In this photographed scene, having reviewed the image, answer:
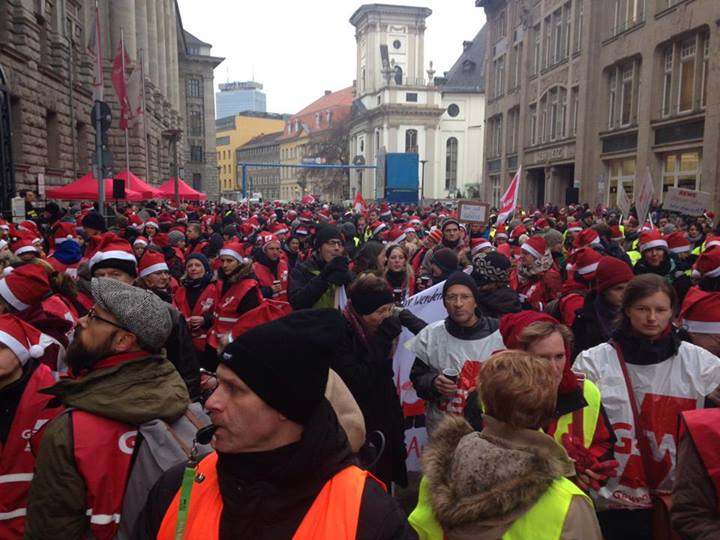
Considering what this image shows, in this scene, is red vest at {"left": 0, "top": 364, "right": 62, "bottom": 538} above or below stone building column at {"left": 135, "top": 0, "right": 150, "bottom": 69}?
below

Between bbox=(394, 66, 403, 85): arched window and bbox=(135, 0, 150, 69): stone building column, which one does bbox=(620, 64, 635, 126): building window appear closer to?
bbox=(135, 0, 150, 69): stone building column

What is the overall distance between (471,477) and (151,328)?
1.44m

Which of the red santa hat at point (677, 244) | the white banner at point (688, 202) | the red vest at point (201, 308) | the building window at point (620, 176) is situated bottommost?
the red vest at point (201, 308)

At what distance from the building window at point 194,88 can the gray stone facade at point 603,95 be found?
143ft

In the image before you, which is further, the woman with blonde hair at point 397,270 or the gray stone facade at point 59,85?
the gray stone facade at point 59,85

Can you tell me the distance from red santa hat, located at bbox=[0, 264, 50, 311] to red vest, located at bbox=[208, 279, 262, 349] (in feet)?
6.69

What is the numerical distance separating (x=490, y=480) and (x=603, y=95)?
103ft

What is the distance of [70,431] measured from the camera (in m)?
2.28

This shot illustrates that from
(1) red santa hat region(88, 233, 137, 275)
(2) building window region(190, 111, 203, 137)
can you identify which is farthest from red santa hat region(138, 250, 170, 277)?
(2) building window region(190, 111, 203, 137)

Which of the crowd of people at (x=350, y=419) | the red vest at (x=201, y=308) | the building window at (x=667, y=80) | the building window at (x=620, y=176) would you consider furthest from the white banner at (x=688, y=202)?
the building window at (x=620, y=176)

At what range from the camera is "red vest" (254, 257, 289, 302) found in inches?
320

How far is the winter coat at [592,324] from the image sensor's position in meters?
4.49

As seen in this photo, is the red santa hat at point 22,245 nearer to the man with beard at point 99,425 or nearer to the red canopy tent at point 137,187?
the man with beard at point 99,425

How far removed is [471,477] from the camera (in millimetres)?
2041
